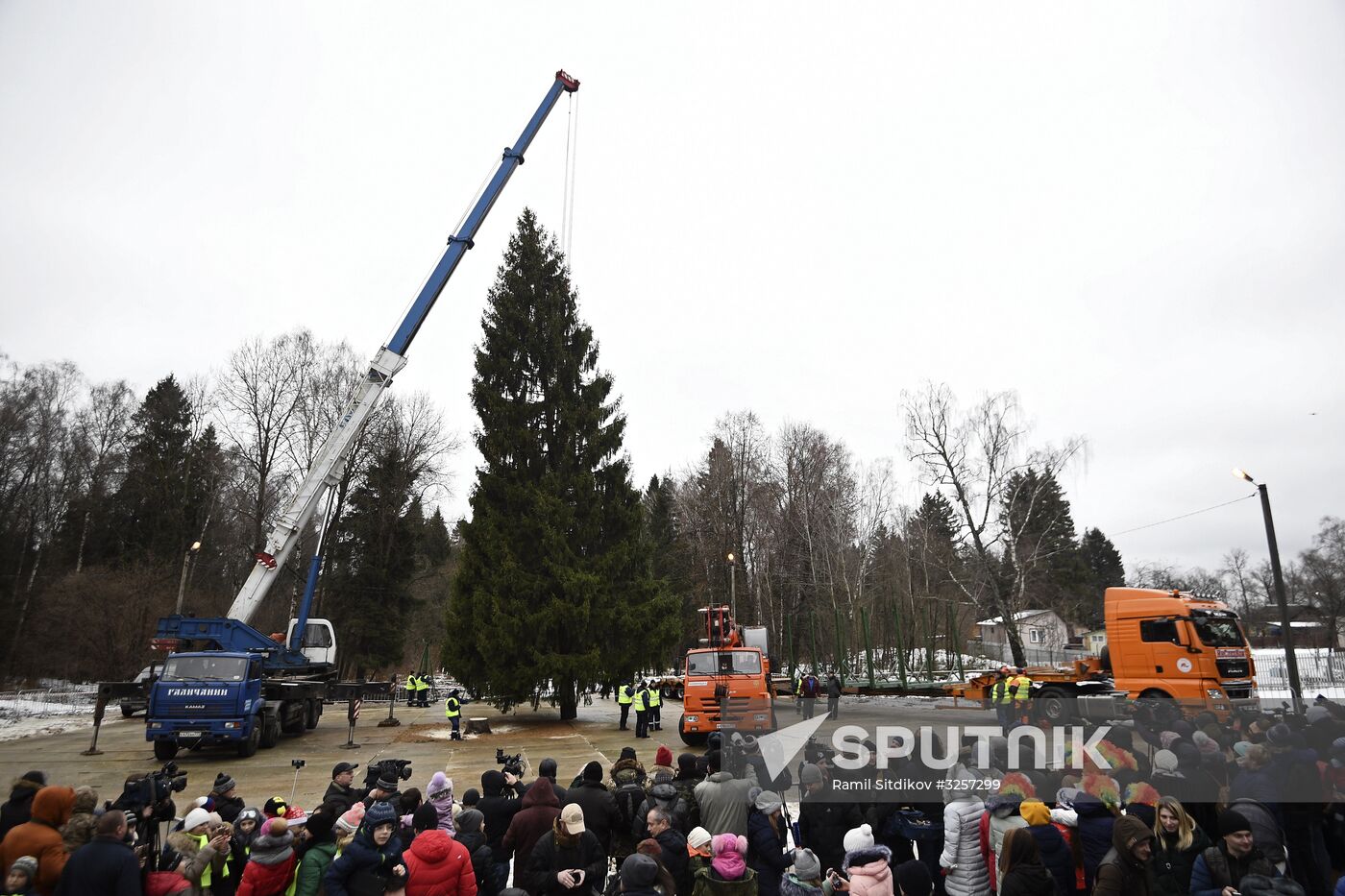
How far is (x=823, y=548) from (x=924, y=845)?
106ft

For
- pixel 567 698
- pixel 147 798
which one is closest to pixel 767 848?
pixel 147 798

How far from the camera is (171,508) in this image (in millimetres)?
38594

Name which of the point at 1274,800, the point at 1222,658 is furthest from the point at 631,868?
the point at 1222,658

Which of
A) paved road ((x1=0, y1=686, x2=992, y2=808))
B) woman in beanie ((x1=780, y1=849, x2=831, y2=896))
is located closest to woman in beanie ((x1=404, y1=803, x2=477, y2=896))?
woman in beanie ((x1=780, y1=849, x2=831, y2=896))

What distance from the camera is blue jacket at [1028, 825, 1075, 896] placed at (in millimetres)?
4922

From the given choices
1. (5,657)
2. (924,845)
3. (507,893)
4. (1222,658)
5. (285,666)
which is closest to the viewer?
(507,893)

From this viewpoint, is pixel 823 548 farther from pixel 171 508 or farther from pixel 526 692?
pixel 171 508

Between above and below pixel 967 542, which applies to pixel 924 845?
below

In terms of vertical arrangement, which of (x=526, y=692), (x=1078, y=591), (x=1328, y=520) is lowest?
(x=526, y=692)

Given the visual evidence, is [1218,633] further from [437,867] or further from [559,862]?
[437,867]

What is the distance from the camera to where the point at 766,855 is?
17.6 feet

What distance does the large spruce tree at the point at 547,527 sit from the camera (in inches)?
810

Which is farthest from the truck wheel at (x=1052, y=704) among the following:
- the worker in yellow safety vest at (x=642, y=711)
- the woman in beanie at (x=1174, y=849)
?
the woman in beanie at (x=1174, y=849)

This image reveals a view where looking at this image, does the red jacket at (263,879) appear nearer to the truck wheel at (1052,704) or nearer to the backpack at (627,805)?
the backpack at (627,805)
